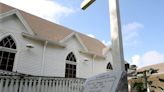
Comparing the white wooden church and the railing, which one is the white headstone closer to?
the railing

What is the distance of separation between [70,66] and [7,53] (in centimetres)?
444

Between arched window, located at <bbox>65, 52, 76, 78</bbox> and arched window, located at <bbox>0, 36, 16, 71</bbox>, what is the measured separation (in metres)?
3.83

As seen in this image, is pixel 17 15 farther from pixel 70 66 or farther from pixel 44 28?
pixel 70 66

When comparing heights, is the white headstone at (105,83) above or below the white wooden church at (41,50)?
below

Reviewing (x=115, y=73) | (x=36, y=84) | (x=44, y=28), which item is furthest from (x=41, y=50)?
(x=115, y=73)

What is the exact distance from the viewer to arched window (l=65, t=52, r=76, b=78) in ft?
40.9

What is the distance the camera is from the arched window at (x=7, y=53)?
963 centimetres

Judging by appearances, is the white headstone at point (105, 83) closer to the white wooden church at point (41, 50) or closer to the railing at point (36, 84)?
the railing at point (36, 84)

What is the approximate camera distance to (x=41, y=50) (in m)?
11.3

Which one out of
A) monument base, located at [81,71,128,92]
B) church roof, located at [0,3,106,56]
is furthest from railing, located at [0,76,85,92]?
church roof, located at [0,3,106,56]

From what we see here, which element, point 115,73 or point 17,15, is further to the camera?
point 17,15

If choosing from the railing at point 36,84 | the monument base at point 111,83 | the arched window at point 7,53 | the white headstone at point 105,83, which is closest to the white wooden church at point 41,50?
the arched window at point 7,53

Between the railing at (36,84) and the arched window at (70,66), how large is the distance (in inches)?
167

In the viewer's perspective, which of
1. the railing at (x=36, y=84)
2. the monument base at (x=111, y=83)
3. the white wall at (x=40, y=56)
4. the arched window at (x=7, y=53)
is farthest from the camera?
the white wall at (x=40, y=56)
